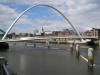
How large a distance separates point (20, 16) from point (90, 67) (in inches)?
1680

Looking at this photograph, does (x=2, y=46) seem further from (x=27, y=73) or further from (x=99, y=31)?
(x=99, y=31)

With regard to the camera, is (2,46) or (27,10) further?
(27,10)

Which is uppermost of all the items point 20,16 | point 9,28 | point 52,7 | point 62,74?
point 52,7

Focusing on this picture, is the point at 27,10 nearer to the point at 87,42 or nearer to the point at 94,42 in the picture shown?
the point at 87,42

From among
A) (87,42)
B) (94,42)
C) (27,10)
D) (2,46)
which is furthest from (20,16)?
(94,42)

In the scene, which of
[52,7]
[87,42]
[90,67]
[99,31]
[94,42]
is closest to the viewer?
[90,67]

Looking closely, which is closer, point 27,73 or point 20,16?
point 27,73

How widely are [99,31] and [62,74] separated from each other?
91.1 m

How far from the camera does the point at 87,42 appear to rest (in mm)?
75812

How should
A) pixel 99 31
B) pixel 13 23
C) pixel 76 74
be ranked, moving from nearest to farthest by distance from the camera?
pixel 76 74
pixel 13 23
pixel 99 31

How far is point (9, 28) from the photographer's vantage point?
5625 cm

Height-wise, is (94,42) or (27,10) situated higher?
(27,10)

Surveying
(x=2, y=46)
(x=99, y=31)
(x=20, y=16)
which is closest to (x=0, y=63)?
(x=2, y=46)

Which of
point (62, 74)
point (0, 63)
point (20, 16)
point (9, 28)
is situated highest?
point (20, 16)
